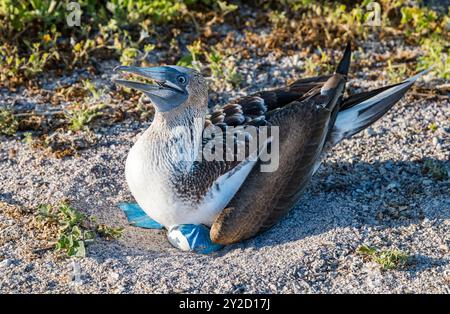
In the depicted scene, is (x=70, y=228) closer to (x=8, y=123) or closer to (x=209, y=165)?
(x=209, y=165)

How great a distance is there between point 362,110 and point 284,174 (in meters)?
1.16

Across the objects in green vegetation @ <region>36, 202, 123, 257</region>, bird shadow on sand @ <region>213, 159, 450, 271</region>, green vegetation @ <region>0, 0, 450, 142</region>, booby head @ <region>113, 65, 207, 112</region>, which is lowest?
bird shadow on sand @ <region>213, 159, 450, 271</region>

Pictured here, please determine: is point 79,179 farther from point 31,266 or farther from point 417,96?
point 417,96

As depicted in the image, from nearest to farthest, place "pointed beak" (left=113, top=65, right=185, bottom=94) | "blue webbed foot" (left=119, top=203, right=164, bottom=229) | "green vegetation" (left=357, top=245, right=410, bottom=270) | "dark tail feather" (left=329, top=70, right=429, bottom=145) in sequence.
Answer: "green vegetation" (left=357, top=245, right=410, bottom=270) → "pointed beak" (left=113, top=65, right=185, bottom=94) → "blue webbed foot" (left=119, top=203, right=164, bottom=229) → "dark tail feather" (left=329, top=70, right=429, bottom=145)

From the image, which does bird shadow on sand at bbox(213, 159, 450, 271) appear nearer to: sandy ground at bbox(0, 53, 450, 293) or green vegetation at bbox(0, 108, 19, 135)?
sandy ground at bbox(0, 53, 450, 293)

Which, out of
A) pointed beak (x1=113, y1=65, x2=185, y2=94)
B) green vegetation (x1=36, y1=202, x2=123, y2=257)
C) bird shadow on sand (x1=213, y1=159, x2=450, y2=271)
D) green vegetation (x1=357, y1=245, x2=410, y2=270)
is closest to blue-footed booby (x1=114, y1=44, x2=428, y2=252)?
pointed beak (x1=113, y1=65, x2=185, y2=94)

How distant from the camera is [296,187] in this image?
23.6ft

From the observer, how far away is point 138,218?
24.6ft

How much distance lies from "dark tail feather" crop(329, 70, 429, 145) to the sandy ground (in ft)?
1.60

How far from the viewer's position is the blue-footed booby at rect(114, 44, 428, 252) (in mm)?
7016

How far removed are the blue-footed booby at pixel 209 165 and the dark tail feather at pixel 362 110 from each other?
0.50 metres

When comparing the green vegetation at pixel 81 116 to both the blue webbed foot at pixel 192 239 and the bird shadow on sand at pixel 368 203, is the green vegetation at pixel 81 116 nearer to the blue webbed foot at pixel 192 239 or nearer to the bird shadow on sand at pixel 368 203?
the blue webbed foot at pixel 192 239
